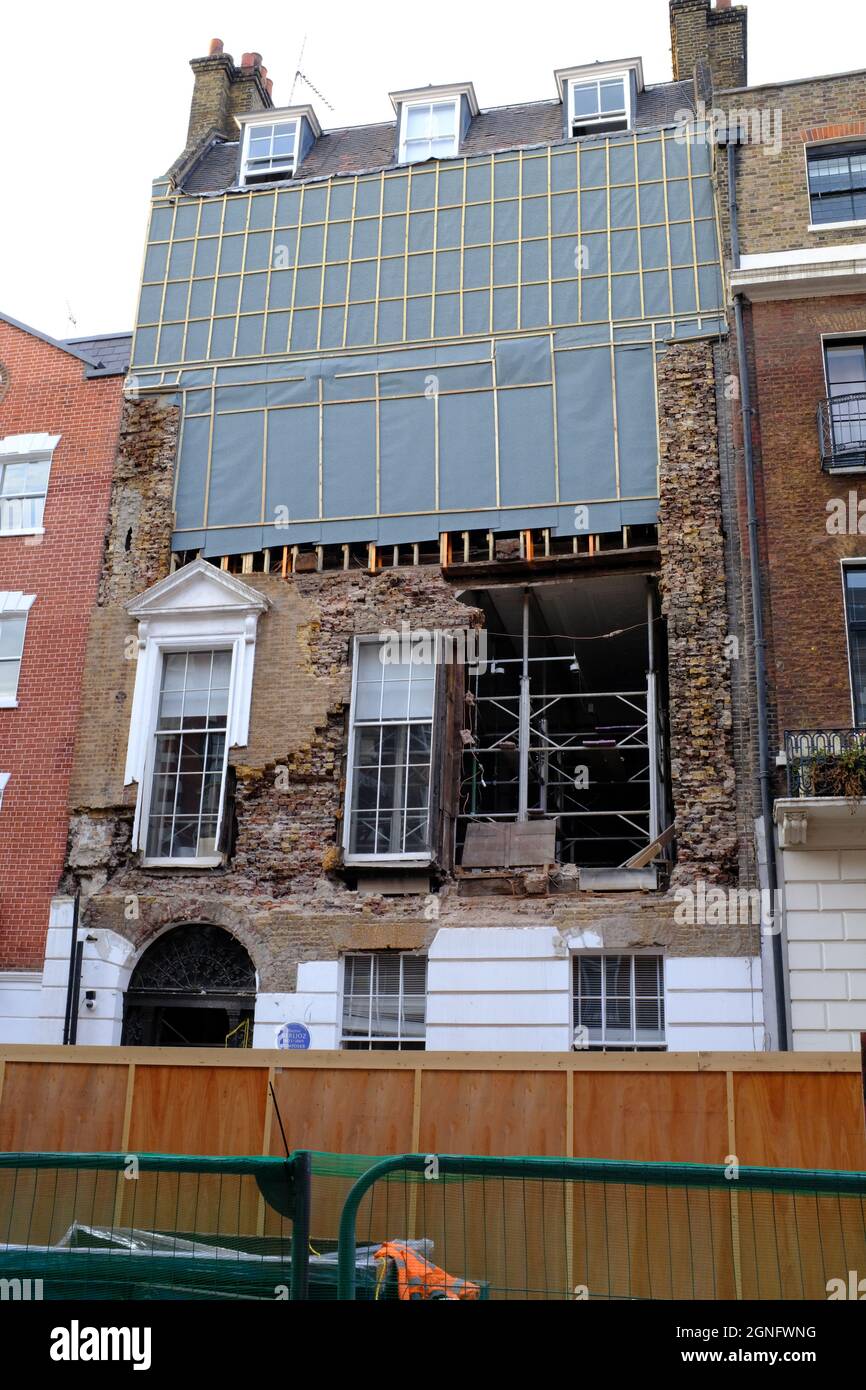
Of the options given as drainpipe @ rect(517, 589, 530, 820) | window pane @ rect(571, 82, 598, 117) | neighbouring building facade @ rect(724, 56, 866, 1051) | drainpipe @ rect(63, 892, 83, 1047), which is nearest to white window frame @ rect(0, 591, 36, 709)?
drainpipe @ rect(63, 892, 83, 1047)

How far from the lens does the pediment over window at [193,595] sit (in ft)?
65.7

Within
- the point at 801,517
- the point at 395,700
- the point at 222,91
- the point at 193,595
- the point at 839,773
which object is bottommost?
the point at 839,773

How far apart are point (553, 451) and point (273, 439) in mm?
4722

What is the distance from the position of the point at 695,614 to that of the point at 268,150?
1289cm

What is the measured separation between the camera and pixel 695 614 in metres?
18.4

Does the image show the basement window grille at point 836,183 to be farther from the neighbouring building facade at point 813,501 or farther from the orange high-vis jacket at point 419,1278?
the orange high-vis jacket at point 419,1278

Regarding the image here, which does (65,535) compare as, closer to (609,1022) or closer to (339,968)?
(339,968)

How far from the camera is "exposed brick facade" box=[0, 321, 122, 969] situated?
19281 mm

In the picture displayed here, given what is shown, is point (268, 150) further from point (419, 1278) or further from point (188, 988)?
point (419, 1278)

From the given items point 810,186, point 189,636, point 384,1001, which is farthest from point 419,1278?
point 810,186

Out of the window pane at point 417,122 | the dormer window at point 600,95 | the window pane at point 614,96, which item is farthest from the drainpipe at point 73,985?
the window pane at point 614,96

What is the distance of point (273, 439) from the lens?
21.1m
